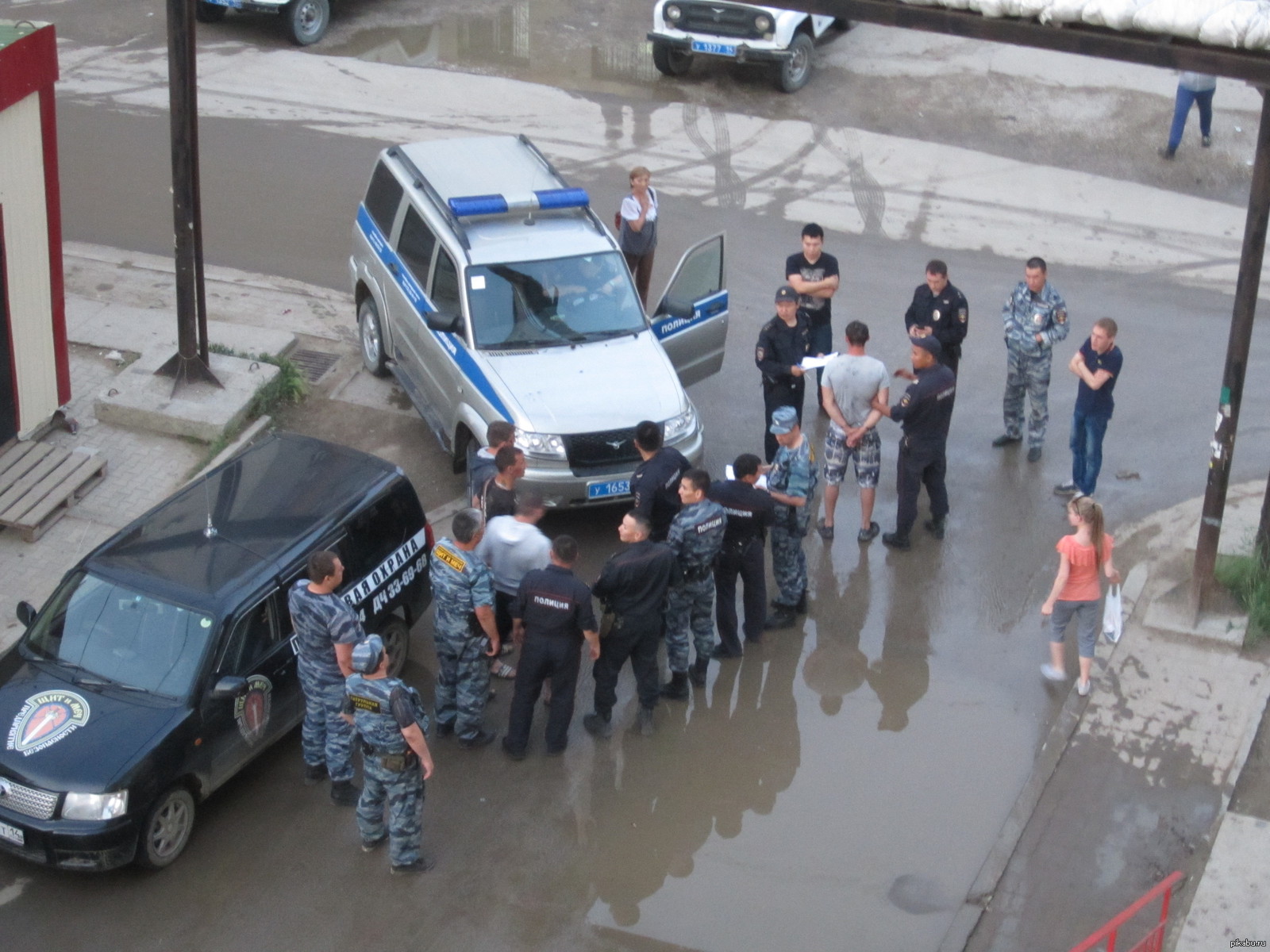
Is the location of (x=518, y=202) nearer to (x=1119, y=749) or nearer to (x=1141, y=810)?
(x=1119, y=749)

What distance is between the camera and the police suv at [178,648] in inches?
292

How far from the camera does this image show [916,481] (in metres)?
10.4

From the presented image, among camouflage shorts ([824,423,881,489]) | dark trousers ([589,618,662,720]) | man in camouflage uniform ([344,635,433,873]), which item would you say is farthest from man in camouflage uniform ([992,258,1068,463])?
man in camouflage uniform ([344,635,433,873])

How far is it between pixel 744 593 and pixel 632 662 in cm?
119

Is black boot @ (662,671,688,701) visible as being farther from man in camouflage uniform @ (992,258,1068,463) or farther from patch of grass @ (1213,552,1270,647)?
man in camouflage uniform @ (992,258,1068,463)

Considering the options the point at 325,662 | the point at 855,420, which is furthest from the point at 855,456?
the point at 325,662

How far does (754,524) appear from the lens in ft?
29.3

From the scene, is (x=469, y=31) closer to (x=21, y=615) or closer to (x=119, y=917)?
(x=21, y=615)

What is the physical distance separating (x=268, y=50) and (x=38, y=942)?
14.5 meters

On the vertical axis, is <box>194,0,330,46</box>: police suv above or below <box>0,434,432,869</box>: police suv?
above

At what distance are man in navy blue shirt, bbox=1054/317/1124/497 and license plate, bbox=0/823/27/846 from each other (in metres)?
7.53

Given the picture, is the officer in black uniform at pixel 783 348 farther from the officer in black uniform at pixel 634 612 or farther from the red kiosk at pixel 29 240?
the red kiosk at pixel 29 240

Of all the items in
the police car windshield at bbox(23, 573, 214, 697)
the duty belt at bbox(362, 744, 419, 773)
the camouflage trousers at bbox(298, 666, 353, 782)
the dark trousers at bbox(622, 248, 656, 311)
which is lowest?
the camouflage trousers at bbox(298, 666, 353, 782)

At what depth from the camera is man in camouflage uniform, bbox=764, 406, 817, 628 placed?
9.23m
